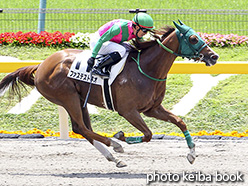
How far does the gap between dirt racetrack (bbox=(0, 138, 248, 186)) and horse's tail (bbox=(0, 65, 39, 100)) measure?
0.83 m

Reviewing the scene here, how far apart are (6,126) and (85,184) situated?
3577 millimetres

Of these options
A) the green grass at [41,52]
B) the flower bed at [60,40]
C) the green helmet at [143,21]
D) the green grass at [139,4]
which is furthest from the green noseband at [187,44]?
the green grass at [139,4]

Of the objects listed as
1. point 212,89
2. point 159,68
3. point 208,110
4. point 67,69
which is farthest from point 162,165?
point 212,89

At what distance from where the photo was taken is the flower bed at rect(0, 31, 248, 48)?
11984mm

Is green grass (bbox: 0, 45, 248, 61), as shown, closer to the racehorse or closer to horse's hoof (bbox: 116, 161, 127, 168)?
the racehorse

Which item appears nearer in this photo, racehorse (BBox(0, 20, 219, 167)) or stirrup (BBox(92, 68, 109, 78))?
racehorse (BBox(0, 20, 219, 167))

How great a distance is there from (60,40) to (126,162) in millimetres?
5730

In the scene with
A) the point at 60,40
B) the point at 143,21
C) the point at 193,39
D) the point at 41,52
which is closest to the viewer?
the point at 193,39

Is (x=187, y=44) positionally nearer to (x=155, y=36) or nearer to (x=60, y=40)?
(x=155, y=36)

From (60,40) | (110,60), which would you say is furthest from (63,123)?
(60,40)

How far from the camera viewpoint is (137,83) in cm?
637

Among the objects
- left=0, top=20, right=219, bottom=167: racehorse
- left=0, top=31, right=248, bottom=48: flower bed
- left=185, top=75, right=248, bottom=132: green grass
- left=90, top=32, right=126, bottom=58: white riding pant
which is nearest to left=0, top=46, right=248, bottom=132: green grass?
left=185, top=75, right=248, bottom=132: green grass

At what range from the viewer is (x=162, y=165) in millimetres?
6570

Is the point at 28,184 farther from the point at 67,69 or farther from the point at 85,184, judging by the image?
the point at 67,69
